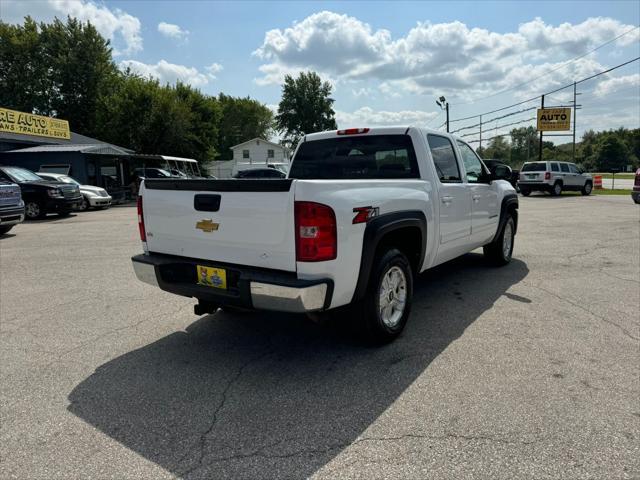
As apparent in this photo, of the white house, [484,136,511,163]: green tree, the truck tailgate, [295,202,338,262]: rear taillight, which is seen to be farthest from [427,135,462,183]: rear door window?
[484,136,511,163]: green tree

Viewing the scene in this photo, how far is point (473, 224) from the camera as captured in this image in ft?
17.8

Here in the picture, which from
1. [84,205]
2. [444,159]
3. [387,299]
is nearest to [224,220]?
[387,299]

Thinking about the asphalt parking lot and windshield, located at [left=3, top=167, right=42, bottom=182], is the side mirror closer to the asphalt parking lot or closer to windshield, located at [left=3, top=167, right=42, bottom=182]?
the asphalt parking lot

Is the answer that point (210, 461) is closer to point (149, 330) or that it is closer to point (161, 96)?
point (149, 330)

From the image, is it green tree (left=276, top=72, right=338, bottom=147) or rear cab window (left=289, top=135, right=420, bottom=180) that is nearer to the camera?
rear cab window (left=289, top=135, right=420, bottom=180)

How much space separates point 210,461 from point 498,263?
5625 millimetres

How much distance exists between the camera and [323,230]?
3.03 meters

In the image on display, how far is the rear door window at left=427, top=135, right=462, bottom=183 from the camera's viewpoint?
15.5ft

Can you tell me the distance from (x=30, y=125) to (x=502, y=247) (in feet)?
85.5

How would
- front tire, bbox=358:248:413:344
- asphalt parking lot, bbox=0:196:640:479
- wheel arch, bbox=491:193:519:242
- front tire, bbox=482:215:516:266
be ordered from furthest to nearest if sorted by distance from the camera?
front tire, bbox=482:215:516:266
wheel arch, bbox=491:193:519:242
front tire, bbox=358:248:413:344
asphalt parking lot, bbox=0:196:640:479

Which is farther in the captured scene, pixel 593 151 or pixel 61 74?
pixel 593 151

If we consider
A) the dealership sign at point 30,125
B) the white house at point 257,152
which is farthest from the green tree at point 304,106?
the dealership sign at point 30,125

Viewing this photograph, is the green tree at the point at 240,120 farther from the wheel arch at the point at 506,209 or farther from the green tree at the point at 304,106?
the wheel arch at the point at 506,209

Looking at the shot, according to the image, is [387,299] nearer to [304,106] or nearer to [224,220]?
[224,220]
